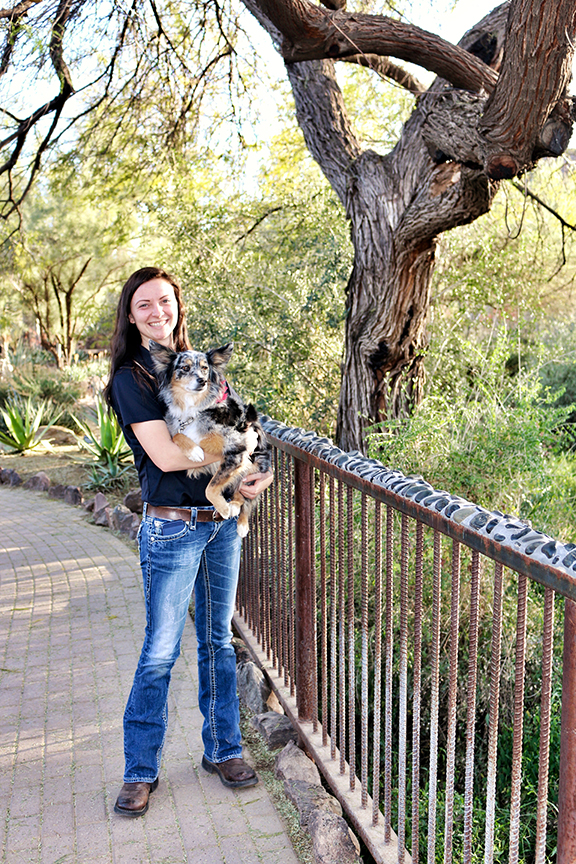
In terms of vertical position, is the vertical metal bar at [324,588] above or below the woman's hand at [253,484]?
below

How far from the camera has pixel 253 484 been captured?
3.23 m

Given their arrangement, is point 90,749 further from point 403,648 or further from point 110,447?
point 110,447

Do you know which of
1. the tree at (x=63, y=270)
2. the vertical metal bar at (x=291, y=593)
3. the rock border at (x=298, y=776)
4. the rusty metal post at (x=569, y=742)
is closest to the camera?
the rusty metal post at (x=569, y=742)

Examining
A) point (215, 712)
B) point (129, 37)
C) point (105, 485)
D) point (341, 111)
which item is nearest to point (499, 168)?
point (341, 111)

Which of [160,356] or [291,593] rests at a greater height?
[160,356]

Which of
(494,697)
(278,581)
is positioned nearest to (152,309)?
(278,581)

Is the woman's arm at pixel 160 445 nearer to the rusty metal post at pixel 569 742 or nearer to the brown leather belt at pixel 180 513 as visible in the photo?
the brown leather belt at pixel 180 513

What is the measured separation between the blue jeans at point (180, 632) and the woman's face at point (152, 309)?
0.77 m

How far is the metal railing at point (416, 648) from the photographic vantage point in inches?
66.9

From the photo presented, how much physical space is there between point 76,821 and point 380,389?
542 centimetres

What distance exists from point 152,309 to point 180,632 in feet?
4.42

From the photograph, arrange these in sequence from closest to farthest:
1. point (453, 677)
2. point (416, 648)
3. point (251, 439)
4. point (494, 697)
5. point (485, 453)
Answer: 1. point (494, 697)
2. point (453, 677)
3. point (416, 648)
4. point (251, 439)
5. point (485, 453)

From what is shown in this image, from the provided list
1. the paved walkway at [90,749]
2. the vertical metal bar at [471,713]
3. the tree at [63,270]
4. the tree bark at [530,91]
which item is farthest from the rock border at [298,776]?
the tree at [63,270]

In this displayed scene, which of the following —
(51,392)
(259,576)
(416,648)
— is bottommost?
(259,576)
